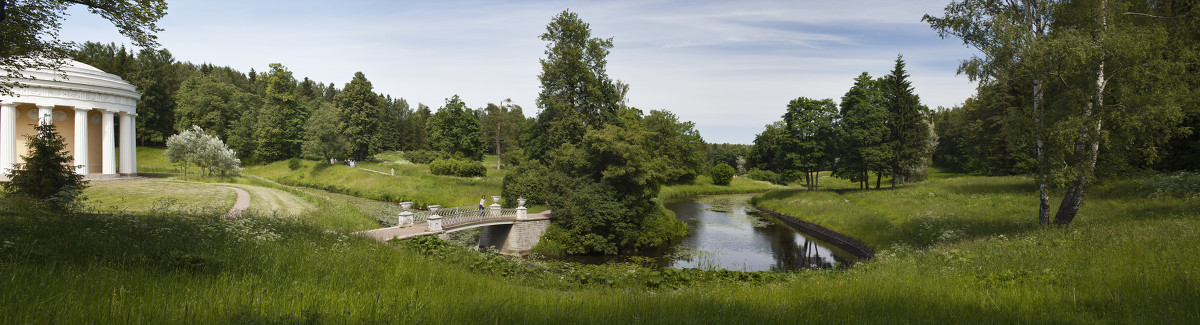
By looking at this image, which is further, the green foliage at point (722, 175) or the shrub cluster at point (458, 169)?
the green foliage at point (722, 175)

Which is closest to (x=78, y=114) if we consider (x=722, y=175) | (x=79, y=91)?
(x=79, y=91)

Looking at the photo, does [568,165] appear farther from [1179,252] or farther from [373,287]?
[1179,252]

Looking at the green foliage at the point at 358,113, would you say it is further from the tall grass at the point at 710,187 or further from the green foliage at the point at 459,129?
the tall grass at the point at 710,187

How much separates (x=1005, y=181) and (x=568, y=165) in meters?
29.6

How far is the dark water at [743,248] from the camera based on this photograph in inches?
891

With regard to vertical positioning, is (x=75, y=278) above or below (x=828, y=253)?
above

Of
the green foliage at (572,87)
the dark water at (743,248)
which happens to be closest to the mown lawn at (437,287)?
the dark water at (743,248)

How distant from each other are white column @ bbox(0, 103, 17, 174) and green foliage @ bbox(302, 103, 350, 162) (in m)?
25.6

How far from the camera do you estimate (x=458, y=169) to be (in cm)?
5031

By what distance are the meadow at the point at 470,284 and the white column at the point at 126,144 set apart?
89.6ft

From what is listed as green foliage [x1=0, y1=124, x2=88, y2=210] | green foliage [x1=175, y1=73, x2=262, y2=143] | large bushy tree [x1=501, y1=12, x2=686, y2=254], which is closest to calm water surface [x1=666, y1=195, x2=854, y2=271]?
large bushy tree [x1=501, y1=12, x2=686, y2=254]

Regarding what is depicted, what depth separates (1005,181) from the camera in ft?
111

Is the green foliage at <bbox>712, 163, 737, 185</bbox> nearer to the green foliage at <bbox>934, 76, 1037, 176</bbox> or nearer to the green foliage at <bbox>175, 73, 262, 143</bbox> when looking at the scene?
the green foliage at <bbox>934, 76, 1037, 176</bbox>

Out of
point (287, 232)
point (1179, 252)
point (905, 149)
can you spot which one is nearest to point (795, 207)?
point (905, 149)
